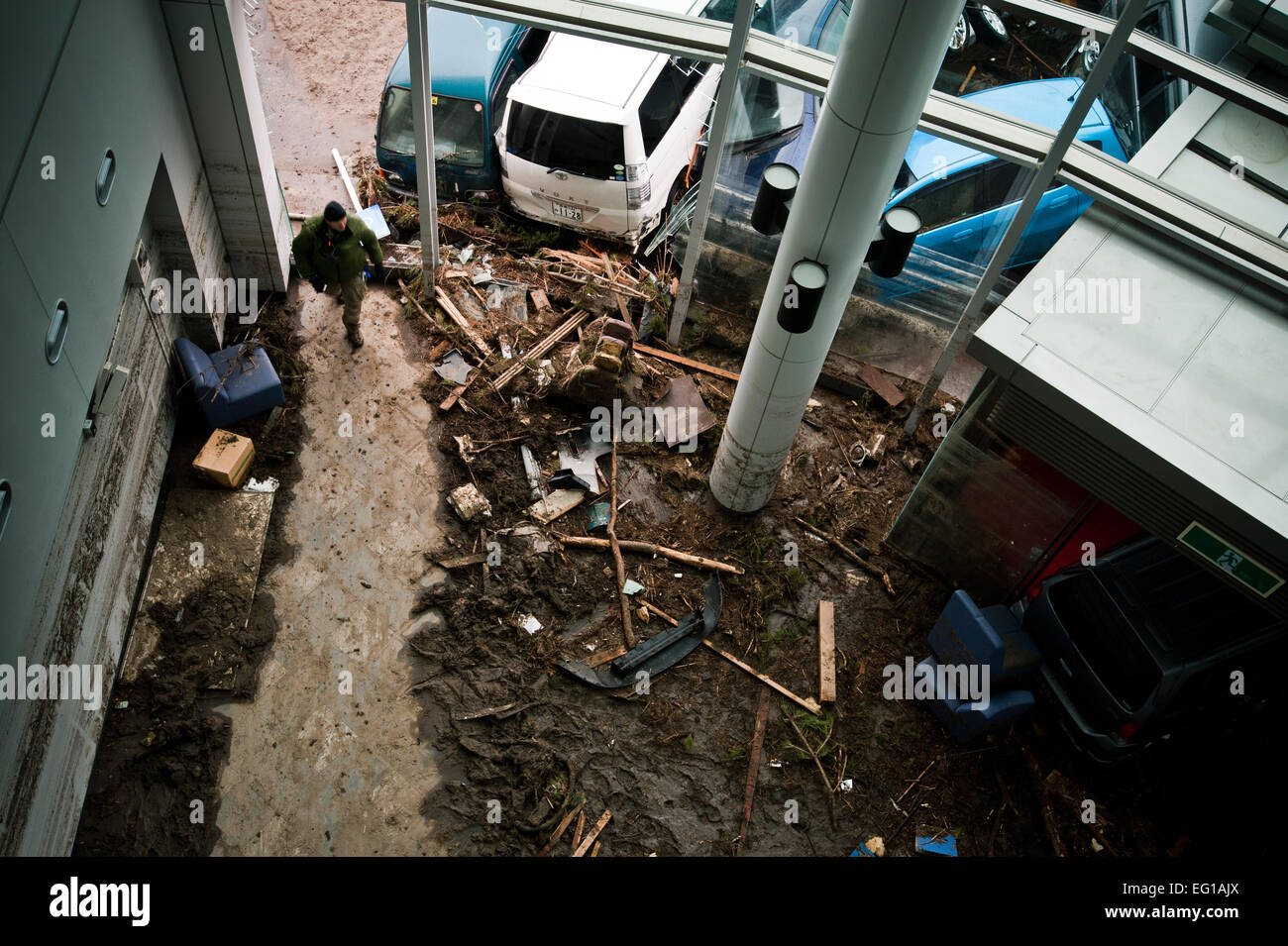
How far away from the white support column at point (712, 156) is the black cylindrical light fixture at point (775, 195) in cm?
158

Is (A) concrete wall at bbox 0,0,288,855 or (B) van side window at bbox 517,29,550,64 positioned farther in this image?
(B) van side window at bbox 517,29,550,64

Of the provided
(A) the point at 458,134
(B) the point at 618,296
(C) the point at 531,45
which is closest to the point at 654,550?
(B) the point at 618,296

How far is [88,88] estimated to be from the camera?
6961mm

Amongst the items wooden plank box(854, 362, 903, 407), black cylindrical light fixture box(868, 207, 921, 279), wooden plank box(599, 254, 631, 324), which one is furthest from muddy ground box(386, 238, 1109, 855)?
black cylindrical light fixture box(868, 207, 921, 279)

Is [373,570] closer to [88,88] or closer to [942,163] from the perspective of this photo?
[88,88]

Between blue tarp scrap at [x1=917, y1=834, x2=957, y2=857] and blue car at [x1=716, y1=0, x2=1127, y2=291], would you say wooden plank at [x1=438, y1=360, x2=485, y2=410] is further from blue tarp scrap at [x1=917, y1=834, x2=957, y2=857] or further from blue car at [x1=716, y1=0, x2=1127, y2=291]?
blue tarp scrap at [x1=917, y1=834, x2=957, y2=857]

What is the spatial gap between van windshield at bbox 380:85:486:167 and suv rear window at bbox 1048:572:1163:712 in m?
8.71

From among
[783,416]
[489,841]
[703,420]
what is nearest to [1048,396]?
[783,416]

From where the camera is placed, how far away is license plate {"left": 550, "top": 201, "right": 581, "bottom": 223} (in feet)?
38.9

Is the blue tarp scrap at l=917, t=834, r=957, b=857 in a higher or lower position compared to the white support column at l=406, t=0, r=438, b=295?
lower

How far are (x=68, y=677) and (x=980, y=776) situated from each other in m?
8.04

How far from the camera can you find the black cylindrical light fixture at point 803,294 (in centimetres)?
744

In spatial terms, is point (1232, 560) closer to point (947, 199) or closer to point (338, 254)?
point (947, 199)

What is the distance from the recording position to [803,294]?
7.46 m
